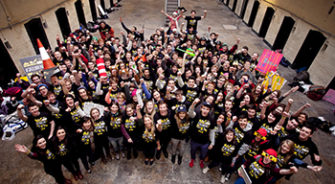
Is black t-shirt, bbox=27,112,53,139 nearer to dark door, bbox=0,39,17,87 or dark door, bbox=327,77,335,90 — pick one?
dark door, bbox=0,39,17,87

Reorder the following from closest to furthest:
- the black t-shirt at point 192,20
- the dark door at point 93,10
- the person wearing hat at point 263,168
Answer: the person wearing hat at point 263,168 → the black t-shirt at point 192,20 → the dark door at point 93,10

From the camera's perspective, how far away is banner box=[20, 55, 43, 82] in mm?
5512

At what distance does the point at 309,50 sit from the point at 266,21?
5.81 m

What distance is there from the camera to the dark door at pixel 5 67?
21.8ft

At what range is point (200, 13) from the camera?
1916 centimetres

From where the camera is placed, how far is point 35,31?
8234 mm

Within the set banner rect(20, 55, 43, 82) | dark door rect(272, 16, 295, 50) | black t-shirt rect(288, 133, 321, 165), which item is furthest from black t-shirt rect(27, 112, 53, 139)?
dark door rect(272, 16, 295, 50)

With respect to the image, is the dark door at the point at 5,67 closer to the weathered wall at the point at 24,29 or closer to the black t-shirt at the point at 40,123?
the weathered wall at the point at 24,29

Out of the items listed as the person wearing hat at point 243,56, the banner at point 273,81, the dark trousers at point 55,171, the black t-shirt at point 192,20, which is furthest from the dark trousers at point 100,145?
the black t-shirt at point 192,20

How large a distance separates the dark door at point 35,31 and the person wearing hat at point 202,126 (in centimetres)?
843

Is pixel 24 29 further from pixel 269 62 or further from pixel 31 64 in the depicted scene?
pixel 269 62

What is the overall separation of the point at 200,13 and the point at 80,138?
19.2m

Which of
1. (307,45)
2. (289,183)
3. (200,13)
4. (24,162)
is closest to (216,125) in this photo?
(289,183)

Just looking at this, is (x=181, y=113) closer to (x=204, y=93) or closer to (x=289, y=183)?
(x=204, y=93)
